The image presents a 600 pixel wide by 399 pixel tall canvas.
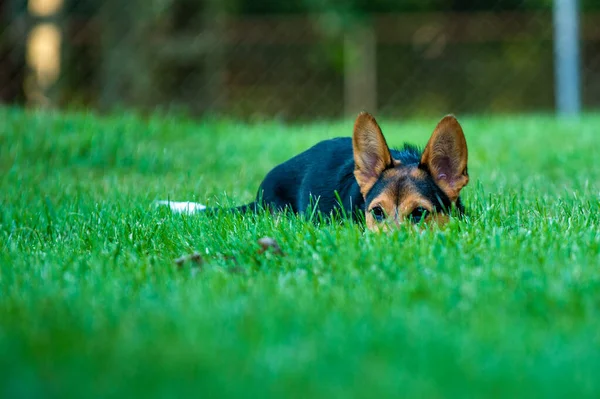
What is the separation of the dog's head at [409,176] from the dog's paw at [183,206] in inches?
43.8

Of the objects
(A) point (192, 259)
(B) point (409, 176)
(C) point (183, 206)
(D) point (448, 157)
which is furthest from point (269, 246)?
(C) point (183, 206)

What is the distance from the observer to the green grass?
104 inches

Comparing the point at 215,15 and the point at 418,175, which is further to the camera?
the point at 215,15

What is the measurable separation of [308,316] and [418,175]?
2116 millimetres

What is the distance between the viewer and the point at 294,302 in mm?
3410

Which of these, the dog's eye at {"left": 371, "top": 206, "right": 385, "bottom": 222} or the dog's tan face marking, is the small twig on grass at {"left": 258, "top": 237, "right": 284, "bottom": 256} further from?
the dog's eye at {"left": 371, "top": 206, "right": 385, "bottom": 222}

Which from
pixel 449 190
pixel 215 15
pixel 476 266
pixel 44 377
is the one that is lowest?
pixel 44 377

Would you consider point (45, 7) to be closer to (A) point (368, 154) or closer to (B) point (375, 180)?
(A) point (368, 154)

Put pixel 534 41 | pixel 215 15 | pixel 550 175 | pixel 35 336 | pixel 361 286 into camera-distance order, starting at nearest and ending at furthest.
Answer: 1. pixel 35 336
2. pixel 361 286
3. pixel 550 175
4. pixel 215 15
5. pixel 534 41

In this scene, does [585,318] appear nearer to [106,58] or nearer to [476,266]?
[476,266]

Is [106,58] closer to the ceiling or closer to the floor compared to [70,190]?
closer to the ceiling

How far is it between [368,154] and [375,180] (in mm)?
169

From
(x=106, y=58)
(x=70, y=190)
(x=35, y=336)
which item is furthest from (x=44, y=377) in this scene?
(x=106, y=58)

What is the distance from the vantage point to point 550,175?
820 cm
